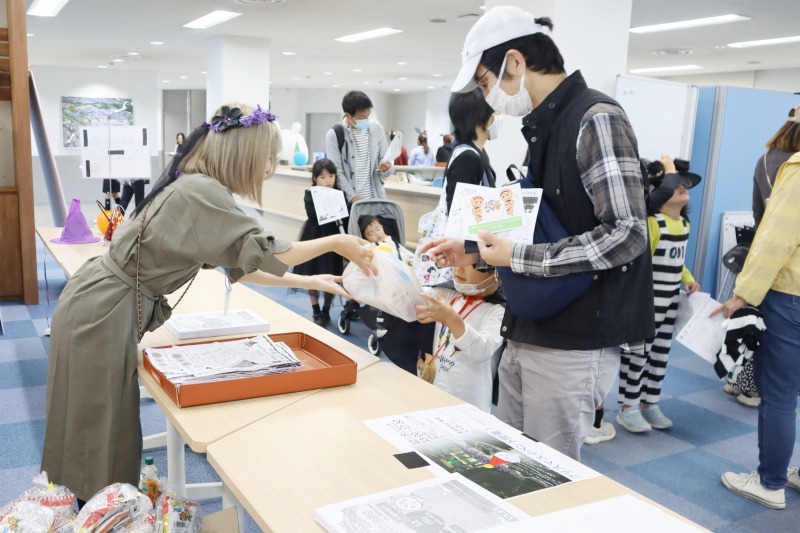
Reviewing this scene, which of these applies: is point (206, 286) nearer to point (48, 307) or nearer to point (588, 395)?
point (588, 395)

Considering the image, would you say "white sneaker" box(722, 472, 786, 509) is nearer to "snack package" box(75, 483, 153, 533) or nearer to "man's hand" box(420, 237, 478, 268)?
"man's hand" box(420, 237, 478, 268)

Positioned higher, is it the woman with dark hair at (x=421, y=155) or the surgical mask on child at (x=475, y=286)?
the woman with dark hair at (x=421, y=155)

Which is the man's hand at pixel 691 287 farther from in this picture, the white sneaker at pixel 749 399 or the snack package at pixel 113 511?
the snack package at pixel 113 511

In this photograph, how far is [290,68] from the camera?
14297 mm

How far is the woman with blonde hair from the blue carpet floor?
87 cm

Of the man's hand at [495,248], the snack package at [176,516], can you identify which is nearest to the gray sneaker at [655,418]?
the man's hand at [495,248]

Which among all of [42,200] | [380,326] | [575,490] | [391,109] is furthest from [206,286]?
[391,109]

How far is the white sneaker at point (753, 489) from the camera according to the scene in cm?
274

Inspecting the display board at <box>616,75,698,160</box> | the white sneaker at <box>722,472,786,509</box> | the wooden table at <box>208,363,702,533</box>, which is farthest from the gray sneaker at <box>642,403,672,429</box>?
the wooden table at <box>208,363,702,533</box>

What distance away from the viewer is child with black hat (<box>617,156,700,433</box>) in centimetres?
340

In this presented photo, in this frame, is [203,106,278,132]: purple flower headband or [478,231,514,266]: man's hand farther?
[203,106,278,132]: purple flower headband

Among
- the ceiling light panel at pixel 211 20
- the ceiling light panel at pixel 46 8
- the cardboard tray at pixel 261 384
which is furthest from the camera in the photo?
the ceiling light panel at pixel 211 20

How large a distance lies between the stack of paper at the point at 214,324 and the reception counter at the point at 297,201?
3201 millimetres

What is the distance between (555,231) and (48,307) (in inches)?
201
